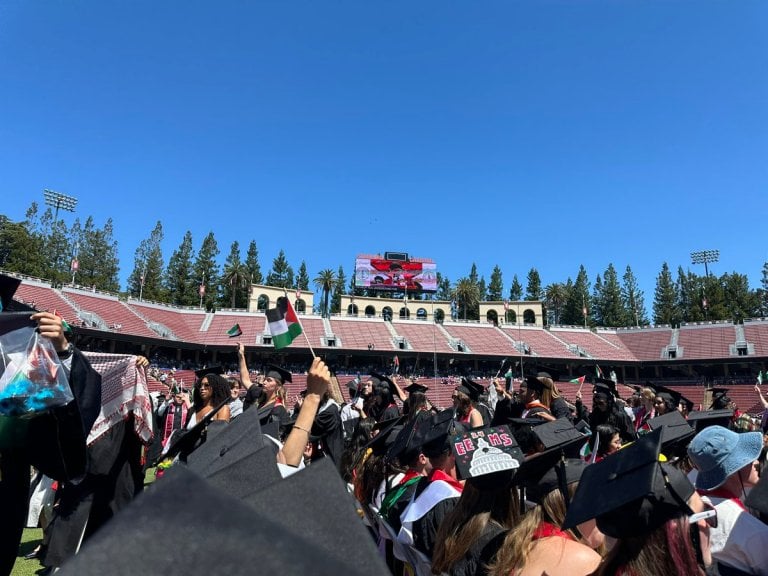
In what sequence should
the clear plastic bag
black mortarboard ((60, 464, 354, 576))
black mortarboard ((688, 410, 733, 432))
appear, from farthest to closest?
black mortarboard ((688, 410, 733, 432)), the clear plastic bag, black mortarboard ((60, 464, 354, 576))

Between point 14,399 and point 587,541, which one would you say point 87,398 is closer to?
point 14,399

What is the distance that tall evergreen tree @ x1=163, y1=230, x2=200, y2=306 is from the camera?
7375cm

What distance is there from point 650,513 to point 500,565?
82cm

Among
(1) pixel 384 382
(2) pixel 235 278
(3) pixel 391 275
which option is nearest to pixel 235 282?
(2) pixel 235 278

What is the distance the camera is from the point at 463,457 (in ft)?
10.5

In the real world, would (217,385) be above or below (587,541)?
above

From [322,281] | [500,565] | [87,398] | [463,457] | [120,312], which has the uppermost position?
[322,281]

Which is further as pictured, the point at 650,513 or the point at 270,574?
the point at 650,513

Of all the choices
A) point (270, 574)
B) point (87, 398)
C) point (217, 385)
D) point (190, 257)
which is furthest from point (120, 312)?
point (270, 574)

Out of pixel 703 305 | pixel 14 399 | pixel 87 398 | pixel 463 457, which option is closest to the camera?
pixel 14 399

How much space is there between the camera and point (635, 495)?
199cm

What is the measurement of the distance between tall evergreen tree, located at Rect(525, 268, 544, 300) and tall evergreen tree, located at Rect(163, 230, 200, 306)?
181ft

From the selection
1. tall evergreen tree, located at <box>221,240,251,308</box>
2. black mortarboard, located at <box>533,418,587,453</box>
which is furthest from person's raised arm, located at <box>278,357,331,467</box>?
tall evergreen tree, located at <box>221,240,251,308</box>

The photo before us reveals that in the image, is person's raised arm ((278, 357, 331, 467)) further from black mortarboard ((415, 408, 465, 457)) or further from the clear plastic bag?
black mortarboard ((415, 408, 465, 457))
